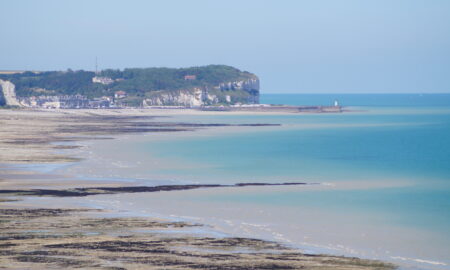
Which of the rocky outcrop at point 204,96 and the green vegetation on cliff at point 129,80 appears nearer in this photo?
the rocky outcrop at point 204,96

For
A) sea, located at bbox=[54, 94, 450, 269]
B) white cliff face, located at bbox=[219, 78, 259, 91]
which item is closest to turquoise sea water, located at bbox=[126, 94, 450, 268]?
sea, located at bbox=[54, 94, 450, 269]

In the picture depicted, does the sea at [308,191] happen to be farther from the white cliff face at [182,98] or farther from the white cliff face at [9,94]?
the white cliff face at [182,98]

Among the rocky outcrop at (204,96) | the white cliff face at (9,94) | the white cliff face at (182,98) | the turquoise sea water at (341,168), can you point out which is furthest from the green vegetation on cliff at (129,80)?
the turquoise sea water at (341,168)

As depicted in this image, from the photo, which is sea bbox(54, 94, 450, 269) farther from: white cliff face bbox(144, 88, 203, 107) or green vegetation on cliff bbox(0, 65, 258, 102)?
green vegetation on cliff bbox(0, 65, 258, 102)

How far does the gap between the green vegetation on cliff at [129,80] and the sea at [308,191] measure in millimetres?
100358

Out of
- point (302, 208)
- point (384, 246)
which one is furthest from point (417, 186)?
point (384, 246)

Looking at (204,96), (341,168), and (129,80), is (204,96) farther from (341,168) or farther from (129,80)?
(341,168)

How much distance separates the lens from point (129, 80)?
178 metres

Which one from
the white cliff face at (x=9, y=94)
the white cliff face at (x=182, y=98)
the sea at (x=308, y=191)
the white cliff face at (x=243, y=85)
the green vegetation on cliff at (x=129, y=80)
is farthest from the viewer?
the white cliff face at (x=243, y=85)

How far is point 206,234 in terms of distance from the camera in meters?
23.5

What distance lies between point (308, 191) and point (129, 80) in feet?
477

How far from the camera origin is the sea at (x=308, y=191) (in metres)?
23.6

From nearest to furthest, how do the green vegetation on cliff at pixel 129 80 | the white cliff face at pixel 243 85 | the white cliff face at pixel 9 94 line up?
the white cliff face at pixel 9 94 < the green vegetation on cliff at pixel 129 80 < the white cliff face at pixel 243 85

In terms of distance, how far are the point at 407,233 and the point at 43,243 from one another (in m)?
10.4
